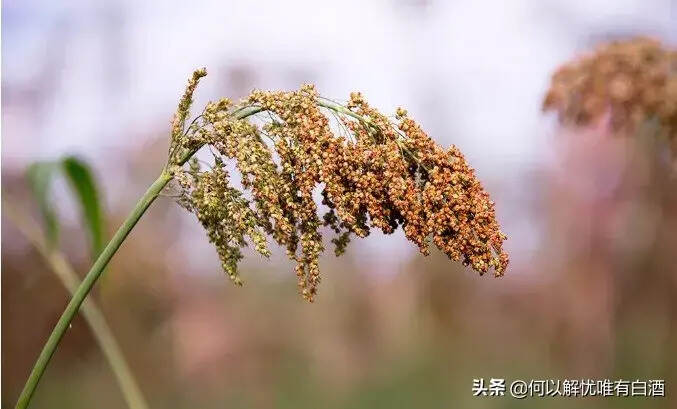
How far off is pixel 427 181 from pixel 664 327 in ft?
8.98

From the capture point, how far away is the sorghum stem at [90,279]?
1.16m

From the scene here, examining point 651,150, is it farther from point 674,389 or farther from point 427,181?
point 427,181

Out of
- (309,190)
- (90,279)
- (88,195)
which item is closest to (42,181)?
(88,195)

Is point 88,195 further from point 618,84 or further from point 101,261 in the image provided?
point 618,84

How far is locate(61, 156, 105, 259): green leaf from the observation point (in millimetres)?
1426

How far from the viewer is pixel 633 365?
3549mm

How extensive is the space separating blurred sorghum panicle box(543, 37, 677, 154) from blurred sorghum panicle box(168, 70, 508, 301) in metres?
1.29

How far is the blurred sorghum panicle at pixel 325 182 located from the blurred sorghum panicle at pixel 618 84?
1.29 m

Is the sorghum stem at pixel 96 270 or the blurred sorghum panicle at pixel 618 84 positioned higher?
the blurred sorghum panicle at pixel 618 84

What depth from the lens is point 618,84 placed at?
238cm

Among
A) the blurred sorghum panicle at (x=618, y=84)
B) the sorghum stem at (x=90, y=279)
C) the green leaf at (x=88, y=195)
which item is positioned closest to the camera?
the sorghum stem at (x=90, y=279)


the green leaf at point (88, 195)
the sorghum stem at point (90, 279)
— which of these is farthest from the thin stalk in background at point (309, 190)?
the green leaf at point (88, 195)

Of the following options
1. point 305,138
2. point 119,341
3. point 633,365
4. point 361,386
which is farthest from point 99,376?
point 305,138

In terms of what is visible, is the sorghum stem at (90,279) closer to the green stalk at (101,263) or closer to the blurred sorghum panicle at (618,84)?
the green stalk at (101,263)
